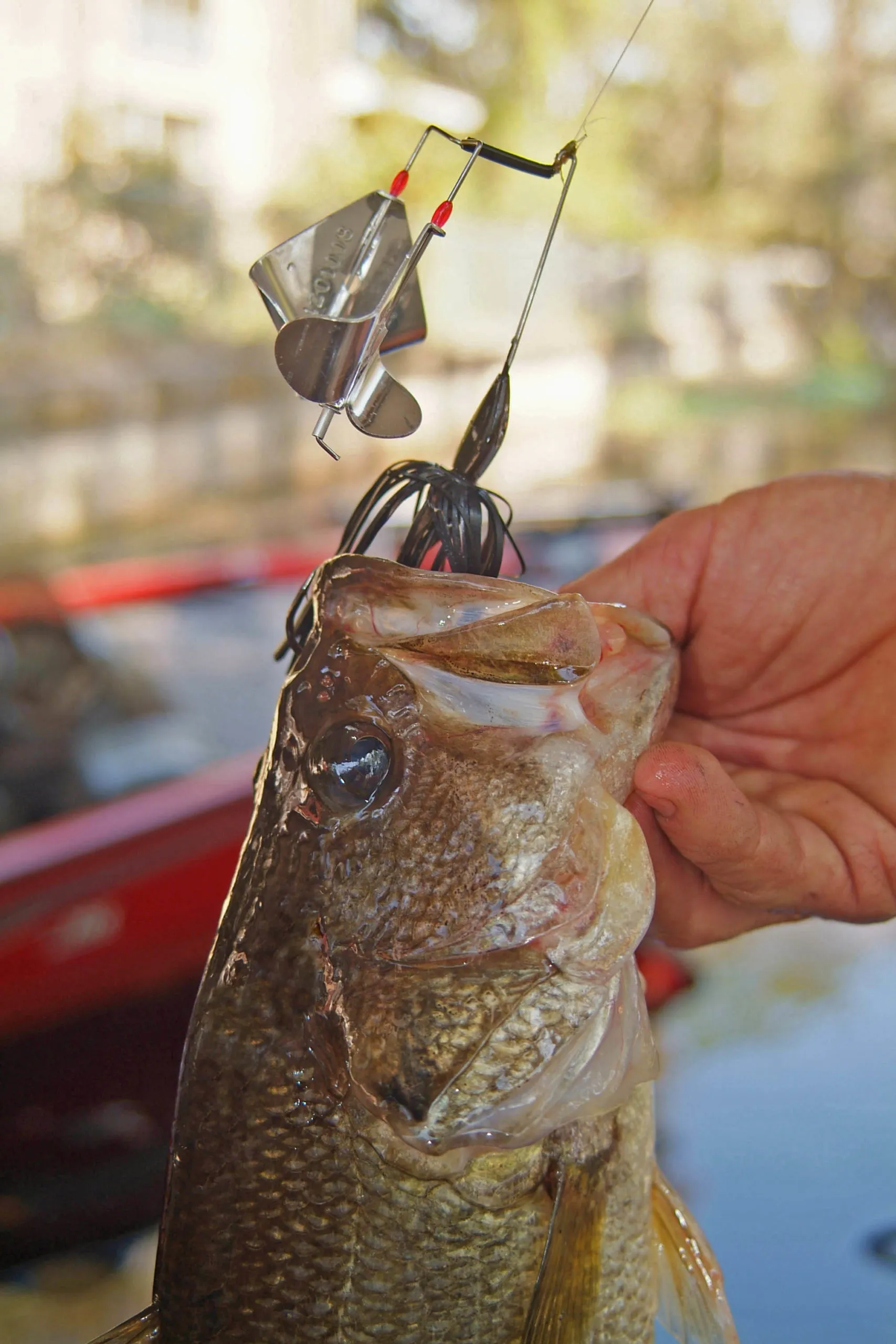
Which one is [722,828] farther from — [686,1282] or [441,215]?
[441,215]

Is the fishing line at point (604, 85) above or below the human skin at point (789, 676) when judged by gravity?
above

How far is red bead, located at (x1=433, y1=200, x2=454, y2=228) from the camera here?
111cm

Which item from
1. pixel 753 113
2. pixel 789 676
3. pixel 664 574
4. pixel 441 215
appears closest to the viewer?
pixel 441 215

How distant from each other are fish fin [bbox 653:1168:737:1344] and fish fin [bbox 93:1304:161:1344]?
59 cm

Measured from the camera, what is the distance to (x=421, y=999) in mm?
1132

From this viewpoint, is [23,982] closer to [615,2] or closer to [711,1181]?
[711,1181]

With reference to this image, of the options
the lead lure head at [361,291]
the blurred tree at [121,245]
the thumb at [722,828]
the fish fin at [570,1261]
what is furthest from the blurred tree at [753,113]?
the fish fin at [570,1261]

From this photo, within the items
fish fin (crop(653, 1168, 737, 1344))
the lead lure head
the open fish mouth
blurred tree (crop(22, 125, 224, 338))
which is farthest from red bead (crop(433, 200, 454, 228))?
blurred tree (crop(22, 125, 224, 338))

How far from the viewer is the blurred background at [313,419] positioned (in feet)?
7.85

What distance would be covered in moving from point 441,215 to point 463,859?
0.63m

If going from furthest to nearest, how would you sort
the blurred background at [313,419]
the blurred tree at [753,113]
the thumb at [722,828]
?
the blurred tree at [753,113]
the blurred background at [313,419]
the thumb at [722,828]

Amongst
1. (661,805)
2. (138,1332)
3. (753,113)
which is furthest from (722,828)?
(753,113)

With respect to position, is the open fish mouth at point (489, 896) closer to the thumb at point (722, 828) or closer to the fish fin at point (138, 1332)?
the thumb at point (722, 828)

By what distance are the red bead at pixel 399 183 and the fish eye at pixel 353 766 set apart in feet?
1.75
